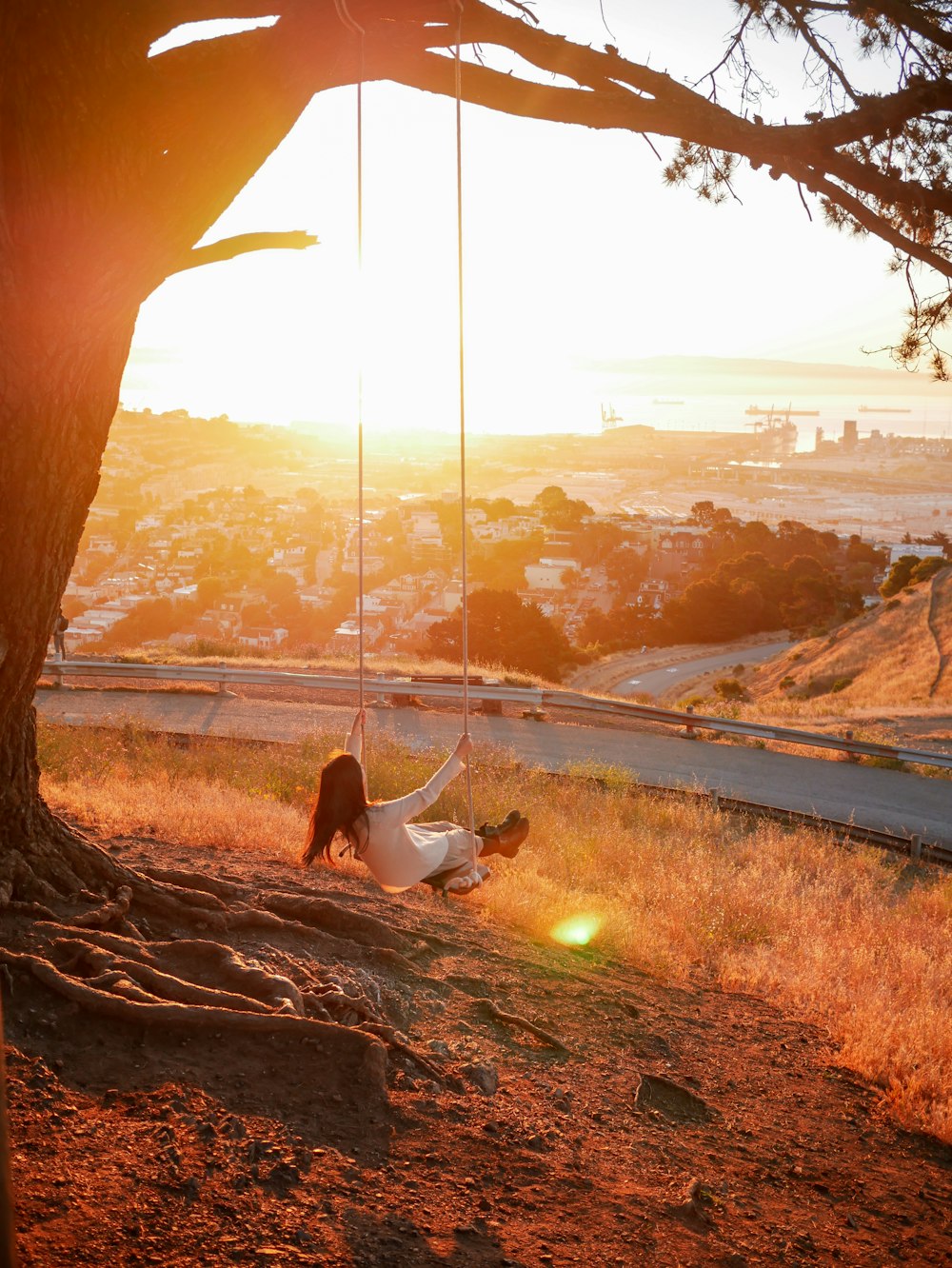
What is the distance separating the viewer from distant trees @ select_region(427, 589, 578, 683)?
31.1 m

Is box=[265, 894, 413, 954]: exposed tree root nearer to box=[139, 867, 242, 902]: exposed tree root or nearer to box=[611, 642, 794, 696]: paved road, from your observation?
box=[139, 867, 242, 902]: exposed tree root

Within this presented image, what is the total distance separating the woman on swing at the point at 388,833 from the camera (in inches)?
194

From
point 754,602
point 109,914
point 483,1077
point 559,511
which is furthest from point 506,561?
point 483,1077

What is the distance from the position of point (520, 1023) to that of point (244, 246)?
376 centimetres

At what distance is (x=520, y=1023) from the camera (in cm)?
470

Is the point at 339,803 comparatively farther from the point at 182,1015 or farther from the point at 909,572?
the point at 909,572

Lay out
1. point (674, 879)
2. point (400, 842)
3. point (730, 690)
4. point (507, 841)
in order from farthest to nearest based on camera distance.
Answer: point (730, 690) → point (674, 879) → point (507, 841) → point (400, 842)

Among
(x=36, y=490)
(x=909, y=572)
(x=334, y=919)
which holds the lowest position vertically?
(x=334, y=919)

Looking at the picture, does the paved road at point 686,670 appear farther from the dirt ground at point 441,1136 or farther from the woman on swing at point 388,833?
the dirt ground at point 441,1136

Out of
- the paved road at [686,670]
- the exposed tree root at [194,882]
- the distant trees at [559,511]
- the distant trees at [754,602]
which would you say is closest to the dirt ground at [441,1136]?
the exposed tree root at [194,882]

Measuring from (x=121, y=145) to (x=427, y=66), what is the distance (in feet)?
5.36

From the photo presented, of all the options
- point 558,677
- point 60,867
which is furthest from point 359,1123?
point 558,677

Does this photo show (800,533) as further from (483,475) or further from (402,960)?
(402,960)

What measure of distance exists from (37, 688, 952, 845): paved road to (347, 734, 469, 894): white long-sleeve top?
7.78 m
